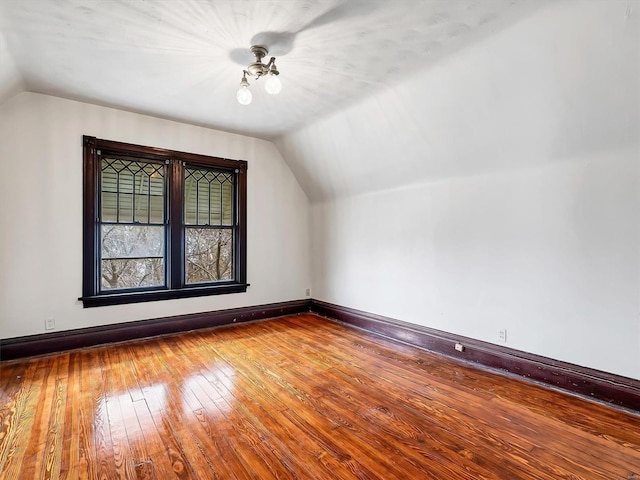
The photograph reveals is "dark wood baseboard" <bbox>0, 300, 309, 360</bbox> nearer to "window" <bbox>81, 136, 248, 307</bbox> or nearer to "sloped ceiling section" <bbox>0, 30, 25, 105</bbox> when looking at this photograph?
"window" <bbox>81, 136, 248, 307</bbox>

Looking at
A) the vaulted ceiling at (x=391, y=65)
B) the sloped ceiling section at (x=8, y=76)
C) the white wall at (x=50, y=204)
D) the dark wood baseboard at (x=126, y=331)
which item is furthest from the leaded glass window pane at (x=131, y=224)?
the sloped ceiling section at (x=8, y=76)

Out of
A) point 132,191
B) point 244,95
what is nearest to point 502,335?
point 244,95

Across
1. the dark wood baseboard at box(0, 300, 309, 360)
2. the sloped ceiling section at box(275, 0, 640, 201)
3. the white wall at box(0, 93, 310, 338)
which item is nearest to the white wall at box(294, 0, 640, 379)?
the sloped ceiling section at box(275, 0, 640, 201)

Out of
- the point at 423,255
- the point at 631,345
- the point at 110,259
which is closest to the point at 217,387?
the point at 110,259

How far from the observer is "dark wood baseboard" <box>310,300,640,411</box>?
94.7 inches

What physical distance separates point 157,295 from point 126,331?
0.51 m

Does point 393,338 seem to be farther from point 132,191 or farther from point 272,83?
point 132,191

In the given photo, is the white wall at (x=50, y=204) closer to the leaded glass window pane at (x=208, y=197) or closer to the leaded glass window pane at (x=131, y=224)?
the leaded glass window pane at (x=131, y=224)

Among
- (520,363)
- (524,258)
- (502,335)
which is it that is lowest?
(520,363)

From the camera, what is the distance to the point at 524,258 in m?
2.94

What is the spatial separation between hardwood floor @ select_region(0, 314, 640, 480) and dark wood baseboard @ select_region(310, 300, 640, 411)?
12cm

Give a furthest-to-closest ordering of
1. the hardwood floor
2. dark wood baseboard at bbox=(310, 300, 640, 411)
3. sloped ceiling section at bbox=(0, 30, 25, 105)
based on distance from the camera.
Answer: sloped ceiling section at bbox=(0, 30, 25, 105) < dark wood baseboard at bbox=(310, 300, 640, 411) < the hardwood floor

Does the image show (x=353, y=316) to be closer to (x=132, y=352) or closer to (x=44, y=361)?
(x=132, y=352)

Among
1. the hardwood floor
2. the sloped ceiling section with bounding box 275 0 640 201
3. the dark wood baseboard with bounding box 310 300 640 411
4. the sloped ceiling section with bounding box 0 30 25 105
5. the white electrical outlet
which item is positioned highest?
the sloped ceiling section with bounding box 0 30 25 105
